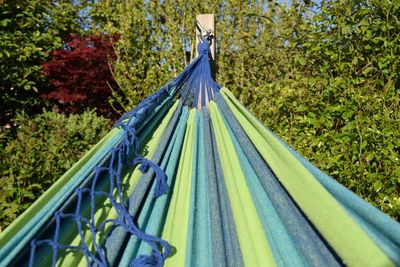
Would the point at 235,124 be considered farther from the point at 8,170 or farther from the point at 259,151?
the point at 8,170

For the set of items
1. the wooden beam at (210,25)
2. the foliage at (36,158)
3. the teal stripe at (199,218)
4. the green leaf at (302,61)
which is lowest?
the foliage at (36,158)

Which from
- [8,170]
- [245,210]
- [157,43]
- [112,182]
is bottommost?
[8,170]

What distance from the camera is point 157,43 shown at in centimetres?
434

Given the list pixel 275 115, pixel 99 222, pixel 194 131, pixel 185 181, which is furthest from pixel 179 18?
pixel 99 222

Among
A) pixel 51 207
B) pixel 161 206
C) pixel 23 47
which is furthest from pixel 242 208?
pixel 23 47

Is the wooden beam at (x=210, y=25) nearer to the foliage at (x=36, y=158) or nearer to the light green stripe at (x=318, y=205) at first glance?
the light green stripe at (x=318, y=205)

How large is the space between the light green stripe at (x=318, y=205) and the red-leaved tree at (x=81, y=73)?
137 inches

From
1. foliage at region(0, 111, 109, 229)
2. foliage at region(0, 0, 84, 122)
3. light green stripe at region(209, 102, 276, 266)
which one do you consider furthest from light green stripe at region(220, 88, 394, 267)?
foliage at region(0, 0, 84, 122)

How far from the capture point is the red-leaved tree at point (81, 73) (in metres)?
4.74

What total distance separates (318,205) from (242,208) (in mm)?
369

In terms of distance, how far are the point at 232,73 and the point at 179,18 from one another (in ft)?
3.02

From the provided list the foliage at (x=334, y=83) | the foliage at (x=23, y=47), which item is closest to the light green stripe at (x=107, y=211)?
the foliage at (x=334, y=83)

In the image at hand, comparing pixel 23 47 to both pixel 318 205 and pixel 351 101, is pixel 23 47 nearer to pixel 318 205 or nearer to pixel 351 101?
pixel 351 101

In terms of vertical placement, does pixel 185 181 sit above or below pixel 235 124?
below
